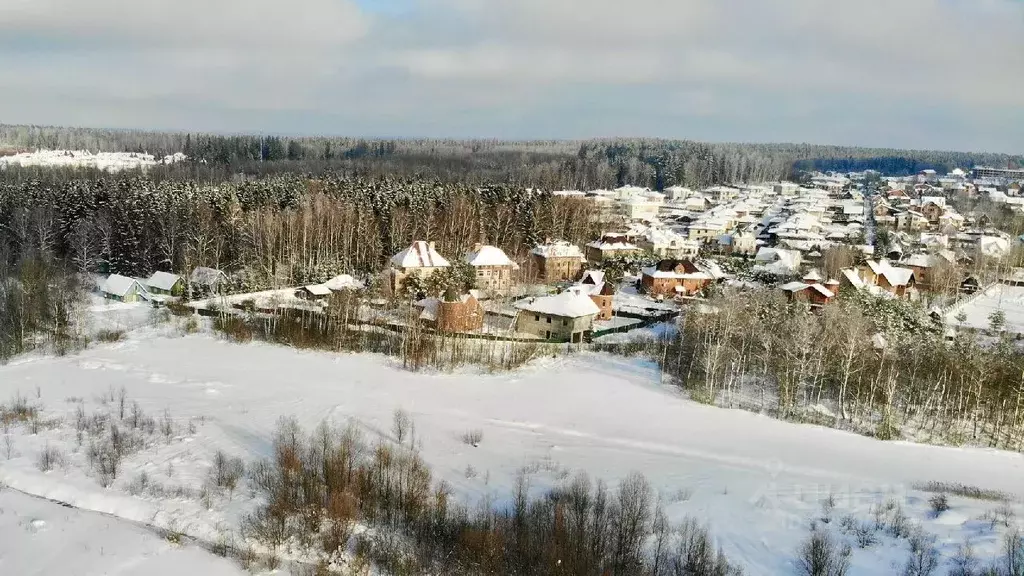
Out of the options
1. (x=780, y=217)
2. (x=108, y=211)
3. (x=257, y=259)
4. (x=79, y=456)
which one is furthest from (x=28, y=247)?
(x=780, y=217)

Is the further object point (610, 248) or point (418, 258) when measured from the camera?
point (610, 248)

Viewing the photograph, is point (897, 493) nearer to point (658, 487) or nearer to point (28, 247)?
point (658, 487)

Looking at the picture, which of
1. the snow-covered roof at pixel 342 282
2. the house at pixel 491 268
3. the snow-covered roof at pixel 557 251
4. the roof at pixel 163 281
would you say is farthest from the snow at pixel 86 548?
the snow-covered roof at pixel 557 251

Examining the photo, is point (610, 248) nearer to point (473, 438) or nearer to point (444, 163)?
point (473, 438)

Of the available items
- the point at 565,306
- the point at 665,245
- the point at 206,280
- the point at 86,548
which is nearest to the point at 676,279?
the point at 565,306

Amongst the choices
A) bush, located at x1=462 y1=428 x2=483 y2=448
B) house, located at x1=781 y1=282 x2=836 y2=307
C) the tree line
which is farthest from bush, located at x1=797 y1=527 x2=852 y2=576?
house, located at x1=781 y1=282 x2=836 y2=307

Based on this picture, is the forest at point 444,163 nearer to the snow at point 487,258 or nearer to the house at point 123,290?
the snow at point 487,258

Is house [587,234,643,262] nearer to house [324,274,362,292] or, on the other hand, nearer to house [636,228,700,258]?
house [636,228,700,258]
